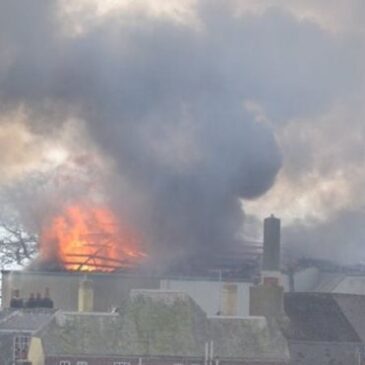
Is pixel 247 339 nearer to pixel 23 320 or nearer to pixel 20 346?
pixel 20 346

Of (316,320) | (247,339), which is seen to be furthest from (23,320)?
(316,320)

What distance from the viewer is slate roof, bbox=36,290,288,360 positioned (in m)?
78.9

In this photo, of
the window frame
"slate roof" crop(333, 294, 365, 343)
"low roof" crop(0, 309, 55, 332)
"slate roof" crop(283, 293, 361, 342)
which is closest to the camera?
the window frame

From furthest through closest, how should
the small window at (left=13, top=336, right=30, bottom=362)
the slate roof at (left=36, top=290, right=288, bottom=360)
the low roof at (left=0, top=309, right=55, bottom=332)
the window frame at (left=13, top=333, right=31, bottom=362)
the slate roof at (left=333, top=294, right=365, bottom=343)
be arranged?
1. the slate roof at (left=333, top=294, right=365, bottom=343)
2. the low roof at (left=0, top=309, right=55, bottom=332)
3. the window frame at (left=13, top=333, right=31, bottom=362)
4. the small window at (left=13, top=336, right=30, bottom=362)
5. the slate roof at (left=36, top=290, right=288, bottom=360)

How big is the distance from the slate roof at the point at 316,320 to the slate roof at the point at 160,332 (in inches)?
220

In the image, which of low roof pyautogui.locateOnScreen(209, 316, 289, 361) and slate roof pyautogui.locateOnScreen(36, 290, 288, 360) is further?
low roof pyautogui.locateOnScreen(209, 316, 289, 361)

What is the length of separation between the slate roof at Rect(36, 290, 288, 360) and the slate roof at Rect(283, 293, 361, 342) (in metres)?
5.60

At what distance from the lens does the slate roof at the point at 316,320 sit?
88312mm

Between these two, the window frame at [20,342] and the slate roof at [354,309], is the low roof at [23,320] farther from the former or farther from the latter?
the slate roof at [354,309]

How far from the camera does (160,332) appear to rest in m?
80.4

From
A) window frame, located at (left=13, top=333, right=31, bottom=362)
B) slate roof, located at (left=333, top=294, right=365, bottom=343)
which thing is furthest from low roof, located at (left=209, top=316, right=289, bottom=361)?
window frame, located at (left=13, top=333, right=31, bottom=362)

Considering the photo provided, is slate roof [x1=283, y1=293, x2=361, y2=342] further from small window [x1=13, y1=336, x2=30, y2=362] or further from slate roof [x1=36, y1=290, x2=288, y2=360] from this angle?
small window [x1=13, y1=336, x2=30, y2=362]

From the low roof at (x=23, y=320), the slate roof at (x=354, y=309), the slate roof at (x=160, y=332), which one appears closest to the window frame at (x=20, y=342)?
the low roof at (x=23, y=320)

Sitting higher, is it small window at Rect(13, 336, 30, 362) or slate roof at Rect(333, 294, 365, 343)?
slate roof at Rect(333, 294, 365, 343)
